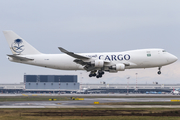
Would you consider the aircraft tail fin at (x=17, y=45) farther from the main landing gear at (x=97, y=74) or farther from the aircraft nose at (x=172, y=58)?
the aircraft nose at (x=172, y=58)

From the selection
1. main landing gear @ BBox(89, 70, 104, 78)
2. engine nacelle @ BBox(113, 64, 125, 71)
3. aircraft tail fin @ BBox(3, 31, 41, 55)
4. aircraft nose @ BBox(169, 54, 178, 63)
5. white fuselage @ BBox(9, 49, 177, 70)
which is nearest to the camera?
engine nacelle @ BBox(113, 64, 125, 71)

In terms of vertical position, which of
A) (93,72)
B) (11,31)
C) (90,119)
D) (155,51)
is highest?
(11,31)

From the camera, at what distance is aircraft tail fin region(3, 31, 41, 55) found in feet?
254

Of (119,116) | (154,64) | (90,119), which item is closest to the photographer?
(90,119)

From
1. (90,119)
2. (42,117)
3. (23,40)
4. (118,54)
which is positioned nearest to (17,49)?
(23,40)

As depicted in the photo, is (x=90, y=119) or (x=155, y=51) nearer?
(x=90, y=119)

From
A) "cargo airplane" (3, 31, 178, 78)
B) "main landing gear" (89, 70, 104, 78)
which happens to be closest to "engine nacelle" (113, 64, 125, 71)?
"cargo airplane" (3, 31, 178, 78)

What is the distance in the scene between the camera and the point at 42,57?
7550cm

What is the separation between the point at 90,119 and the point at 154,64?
3249 cm

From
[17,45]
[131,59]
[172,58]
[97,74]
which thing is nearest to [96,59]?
[97,74]

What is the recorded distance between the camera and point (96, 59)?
7200 centimetres

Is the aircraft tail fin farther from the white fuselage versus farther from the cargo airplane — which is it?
the white fuselage

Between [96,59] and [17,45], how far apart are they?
22646mm

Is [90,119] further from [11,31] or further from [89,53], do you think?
[11,31]
